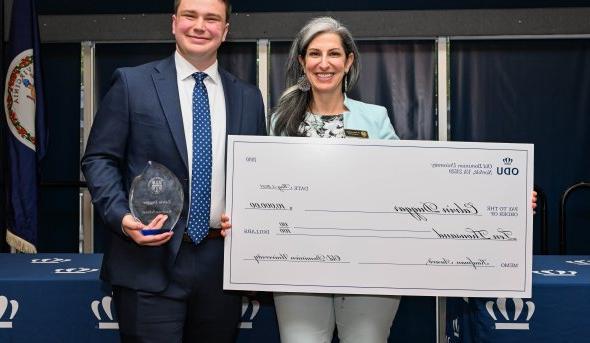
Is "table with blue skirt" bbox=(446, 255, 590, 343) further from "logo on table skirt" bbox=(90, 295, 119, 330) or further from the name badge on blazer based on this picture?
"logo on table skirt" bbox=(90, 295, 119, 330)

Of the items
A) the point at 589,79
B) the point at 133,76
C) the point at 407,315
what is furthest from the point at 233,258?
the point at 589,79

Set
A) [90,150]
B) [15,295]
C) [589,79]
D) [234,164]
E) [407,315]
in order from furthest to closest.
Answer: [589,79] < [407,315] < [15,295] < [234,164] < [90,150]

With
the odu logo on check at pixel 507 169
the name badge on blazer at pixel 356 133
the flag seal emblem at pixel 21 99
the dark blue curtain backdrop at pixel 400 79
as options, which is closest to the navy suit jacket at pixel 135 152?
the name badge on blazer at pixel 356 133

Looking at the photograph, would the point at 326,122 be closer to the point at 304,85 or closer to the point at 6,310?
the point at 304,85

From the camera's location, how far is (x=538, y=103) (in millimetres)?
4867

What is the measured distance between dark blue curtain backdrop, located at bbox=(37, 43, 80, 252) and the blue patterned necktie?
3324 mm

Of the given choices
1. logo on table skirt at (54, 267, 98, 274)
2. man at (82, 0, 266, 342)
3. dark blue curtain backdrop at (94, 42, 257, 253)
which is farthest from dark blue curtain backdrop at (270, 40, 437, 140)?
man at (82, 0, 266, 342)

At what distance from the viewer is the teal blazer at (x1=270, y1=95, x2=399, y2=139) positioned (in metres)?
2.25

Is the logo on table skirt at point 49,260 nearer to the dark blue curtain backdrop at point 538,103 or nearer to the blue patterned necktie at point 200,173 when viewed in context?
the blue patterned necktie at point 200,173

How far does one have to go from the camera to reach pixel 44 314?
249 cm

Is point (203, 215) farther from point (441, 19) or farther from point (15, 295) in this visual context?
point (441, 19)

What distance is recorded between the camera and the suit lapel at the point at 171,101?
1901mm

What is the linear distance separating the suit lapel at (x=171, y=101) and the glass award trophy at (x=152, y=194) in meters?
0.11

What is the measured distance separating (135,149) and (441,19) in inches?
133
